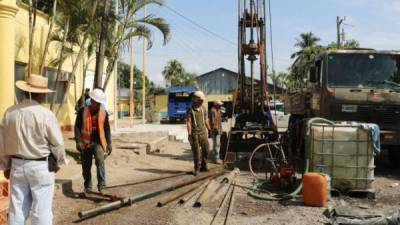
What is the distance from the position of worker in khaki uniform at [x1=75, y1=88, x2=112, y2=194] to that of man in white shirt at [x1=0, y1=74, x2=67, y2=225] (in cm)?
332

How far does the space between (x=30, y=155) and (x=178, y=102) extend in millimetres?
35720

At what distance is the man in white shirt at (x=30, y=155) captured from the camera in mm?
5266

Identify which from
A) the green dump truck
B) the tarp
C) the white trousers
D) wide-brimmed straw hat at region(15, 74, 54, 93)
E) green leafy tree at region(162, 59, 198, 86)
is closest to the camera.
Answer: the white trousers

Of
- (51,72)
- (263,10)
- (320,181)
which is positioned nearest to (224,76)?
(51,72)

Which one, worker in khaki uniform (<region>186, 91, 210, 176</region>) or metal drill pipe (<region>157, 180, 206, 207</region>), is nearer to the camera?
metal drill pipe (<region>157, 180, 206, 207</region>)

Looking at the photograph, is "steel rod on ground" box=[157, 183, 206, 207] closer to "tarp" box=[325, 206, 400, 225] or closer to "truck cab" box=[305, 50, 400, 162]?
"tarp" box=[325, 206, 400, 225]

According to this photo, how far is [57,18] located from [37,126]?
1223 centimetres

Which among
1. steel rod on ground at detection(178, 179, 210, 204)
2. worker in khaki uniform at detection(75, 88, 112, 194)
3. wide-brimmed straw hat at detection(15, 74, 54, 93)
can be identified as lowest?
steel rod on ground at detection(178, 179, 210, 204)

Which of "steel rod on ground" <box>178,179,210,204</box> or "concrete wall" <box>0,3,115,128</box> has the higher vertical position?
"concrete wall" <box>0,3,115,128</box>

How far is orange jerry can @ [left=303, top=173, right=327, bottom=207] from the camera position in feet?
27.4

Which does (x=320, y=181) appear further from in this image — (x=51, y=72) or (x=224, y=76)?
(x=224, y=76)

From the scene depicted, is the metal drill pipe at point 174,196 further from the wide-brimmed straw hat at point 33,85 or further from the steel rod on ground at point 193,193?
the wide-brimmed straw hat at point 33,85

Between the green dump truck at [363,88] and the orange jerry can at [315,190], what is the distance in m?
4.34

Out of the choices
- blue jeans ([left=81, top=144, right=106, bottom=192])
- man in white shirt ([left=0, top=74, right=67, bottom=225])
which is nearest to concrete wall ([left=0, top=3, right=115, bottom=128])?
blue jeans ([left=81, top=144, right=106, bottom=192])
